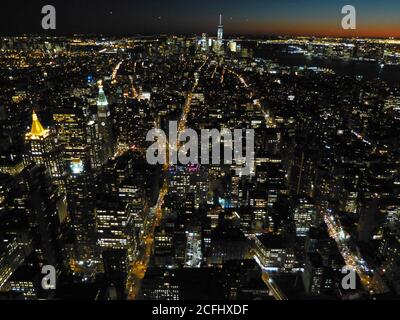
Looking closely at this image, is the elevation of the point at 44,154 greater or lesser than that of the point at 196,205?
greater

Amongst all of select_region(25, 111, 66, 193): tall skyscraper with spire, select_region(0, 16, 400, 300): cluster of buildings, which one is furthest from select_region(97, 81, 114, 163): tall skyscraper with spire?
select_region(25, 111, 66, 193): tall skyscraper with spire

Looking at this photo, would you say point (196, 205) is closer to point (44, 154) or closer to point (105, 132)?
point (44, 154)

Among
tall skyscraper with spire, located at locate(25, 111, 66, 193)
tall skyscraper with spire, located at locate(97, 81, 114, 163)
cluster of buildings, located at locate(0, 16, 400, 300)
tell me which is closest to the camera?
cluster of buildings, located at locate(0, 16, 400, 300)

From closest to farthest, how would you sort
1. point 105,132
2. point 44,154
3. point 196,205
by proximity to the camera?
point 196,205 → point 44,154 → point 105,132

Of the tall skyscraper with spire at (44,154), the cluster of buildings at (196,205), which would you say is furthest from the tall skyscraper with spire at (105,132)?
the tall skyscraper with spire at (44,154)

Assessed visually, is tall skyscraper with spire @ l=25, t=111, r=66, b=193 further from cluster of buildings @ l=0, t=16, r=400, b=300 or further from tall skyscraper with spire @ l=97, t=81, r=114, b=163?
A: tall skyscraper with spire @ l=97, t=81, r=114, b=163

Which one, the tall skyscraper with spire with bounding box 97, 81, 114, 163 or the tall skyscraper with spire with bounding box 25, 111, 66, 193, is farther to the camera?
the tall skyscraper with spire with bounding box 97, 81, 114, 163

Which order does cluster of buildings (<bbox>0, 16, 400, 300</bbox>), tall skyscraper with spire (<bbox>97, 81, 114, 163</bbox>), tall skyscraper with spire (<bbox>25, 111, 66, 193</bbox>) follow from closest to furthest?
cluster of buildings (<bbox>0, 16, 400, 300</bbox>) < tall skyscraper with spire (<bbox>25, 111, 66, 193</bbox>) < tall skyscraper with spire (<bbox>97, 81, 114, 163</bbox>)

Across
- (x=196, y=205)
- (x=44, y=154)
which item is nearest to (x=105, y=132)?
(x=44, y=154)

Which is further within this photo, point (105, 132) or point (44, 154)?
point (105, 132)

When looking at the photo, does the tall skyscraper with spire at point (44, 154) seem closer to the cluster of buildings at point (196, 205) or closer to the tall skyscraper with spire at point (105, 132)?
the cluster of buildings at point (196, 205)
